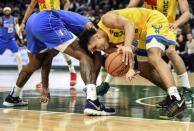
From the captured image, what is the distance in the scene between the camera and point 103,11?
2156 centimetres

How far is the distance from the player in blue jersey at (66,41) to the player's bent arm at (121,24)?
509 millimetres

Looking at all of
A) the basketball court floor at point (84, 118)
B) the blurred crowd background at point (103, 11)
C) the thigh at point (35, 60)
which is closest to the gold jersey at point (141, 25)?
the basketball court floor at point (84, 118)

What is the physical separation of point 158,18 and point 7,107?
234cm

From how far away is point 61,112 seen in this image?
5824 millimetres

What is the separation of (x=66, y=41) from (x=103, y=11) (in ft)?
52.4

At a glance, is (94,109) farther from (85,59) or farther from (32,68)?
(32,68)

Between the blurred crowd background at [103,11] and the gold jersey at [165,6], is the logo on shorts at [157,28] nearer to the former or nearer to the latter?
the gold jersey at [165,6]

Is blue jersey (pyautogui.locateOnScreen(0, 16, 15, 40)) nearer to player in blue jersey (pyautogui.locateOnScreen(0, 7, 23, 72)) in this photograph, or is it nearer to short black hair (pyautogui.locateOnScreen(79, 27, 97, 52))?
player in blue jersey (pyautogui.locateOnScreen(0, 7, 23, 72))

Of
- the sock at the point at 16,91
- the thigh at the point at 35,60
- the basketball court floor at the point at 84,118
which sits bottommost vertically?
the basketball court floor at the point at 84,118

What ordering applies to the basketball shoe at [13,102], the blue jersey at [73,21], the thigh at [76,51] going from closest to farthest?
the thigh at [76,51]
the blue jersey at [73,21]
the basketball shoe at [13,102]

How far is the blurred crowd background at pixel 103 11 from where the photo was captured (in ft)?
49.9

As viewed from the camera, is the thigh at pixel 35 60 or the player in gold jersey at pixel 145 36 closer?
the player in gold jersey at pixel 145 36

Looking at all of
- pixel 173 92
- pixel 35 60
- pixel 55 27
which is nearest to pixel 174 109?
pixel 173 92

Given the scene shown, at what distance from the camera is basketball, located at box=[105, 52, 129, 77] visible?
5047 millimetres
